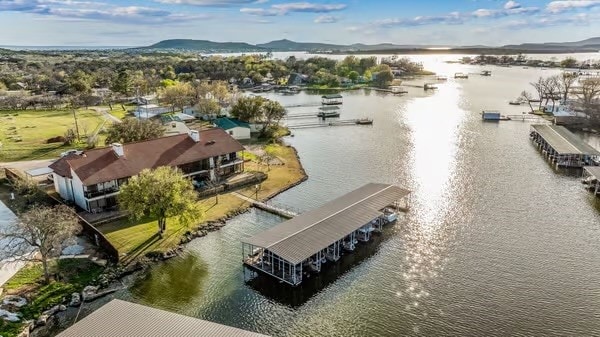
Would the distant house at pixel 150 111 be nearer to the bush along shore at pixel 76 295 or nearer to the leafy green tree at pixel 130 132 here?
the leafy green tree at pixel 130 132

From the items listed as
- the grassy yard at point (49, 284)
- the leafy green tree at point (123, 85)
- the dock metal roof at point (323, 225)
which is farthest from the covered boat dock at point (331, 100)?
the grassy yard at point (49, 284)

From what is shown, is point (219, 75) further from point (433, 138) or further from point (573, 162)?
point (573, 162)

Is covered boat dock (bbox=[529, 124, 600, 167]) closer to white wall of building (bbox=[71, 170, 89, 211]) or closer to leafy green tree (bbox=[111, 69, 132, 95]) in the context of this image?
white wall of building (bbox=[71, 170, 89, 211])

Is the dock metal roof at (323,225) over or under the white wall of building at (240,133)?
under

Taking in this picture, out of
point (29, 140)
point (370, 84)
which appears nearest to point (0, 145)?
point (29, 140)

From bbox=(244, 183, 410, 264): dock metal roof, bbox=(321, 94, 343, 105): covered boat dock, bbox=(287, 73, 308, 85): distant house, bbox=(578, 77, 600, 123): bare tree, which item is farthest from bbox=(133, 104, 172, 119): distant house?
bbox=(578, 77, 600, 123): bare tree

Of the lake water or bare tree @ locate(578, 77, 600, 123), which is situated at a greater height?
bare tree @ locate(578, 77, 600, 123)

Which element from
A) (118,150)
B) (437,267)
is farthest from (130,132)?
(437,267)
